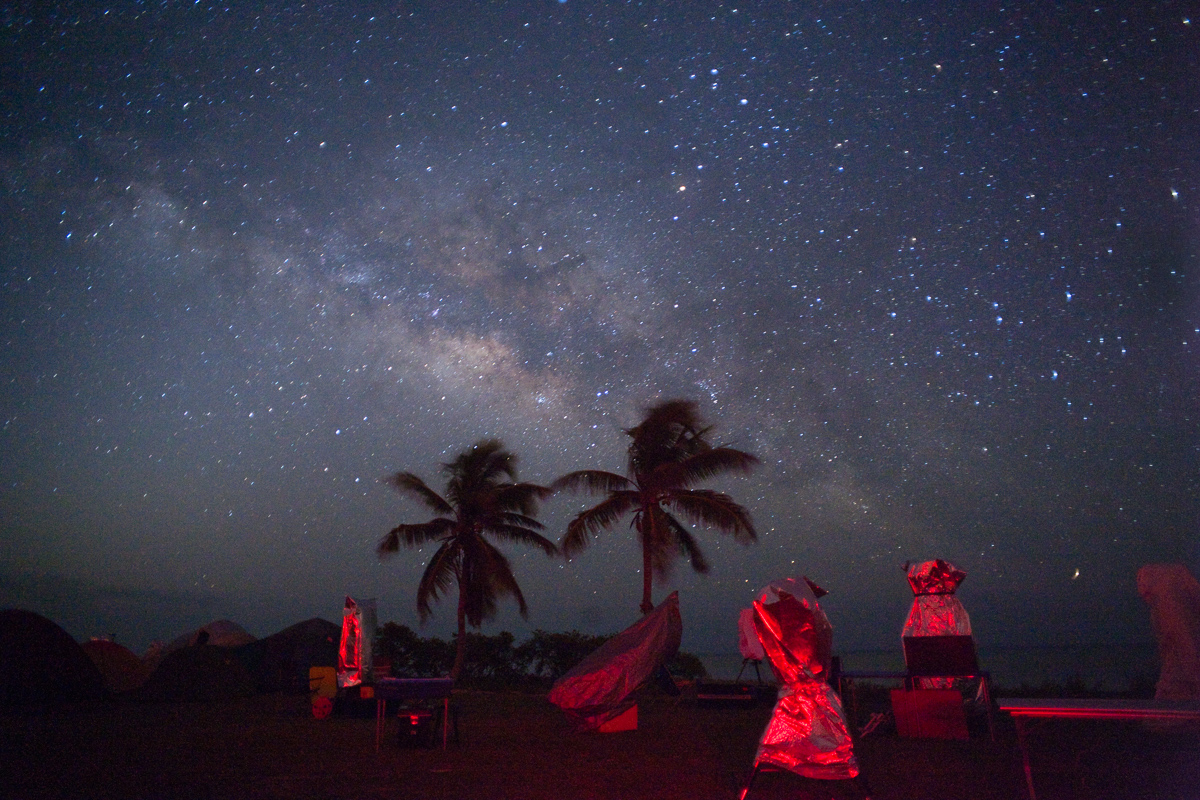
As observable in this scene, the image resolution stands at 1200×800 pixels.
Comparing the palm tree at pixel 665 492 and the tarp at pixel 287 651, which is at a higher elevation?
the palm tree at pixel 665 492

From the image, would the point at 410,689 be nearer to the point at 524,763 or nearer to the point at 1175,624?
the point at 524,763

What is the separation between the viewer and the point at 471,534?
22766mm

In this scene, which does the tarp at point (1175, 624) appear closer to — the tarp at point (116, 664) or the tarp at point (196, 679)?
the tarp at point (196, 679)

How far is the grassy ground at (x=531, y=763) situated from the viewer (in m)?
6.18

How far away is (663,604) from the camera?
38.6 feet

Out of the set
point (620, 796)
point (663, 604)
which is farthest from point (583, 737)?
point (620, 796)

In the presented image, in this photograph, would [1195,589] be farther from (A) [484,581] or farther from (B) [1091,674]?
(A) [484,581]

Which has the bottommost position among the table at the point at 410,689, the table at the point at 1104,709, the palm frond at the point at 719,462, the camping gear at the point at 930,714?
the camping gear at the point at 930,714

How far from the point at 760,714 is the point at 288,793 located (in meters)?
9.81

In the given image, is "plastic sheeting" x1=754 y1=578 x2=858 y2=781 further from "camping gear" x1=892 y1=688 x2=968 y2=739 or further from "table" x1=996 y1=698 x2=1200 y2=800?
"camping gear" x1=892 y1=688 x2=968 y2=739

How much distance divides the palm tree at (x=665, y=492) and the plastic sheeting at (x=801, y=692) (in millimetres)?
13913

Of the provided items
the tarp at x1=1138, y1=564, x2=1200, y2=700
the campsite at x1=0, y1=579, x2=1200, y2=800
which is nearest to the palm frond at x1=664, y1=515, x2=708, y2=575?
the campsite at x1=0, y1=579, x2=1200, y2=800

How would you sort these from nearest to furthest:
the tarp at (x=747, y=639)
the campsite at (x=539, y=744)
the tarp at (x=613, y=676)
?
the campsite at (x=539, y=744) → the tarp at (x=613, y=676) → the tarp at (x=747, y=639)

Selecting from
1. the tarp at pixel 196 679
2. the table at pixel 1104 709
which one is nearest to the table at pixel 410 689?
the table at pixel 1104 709
